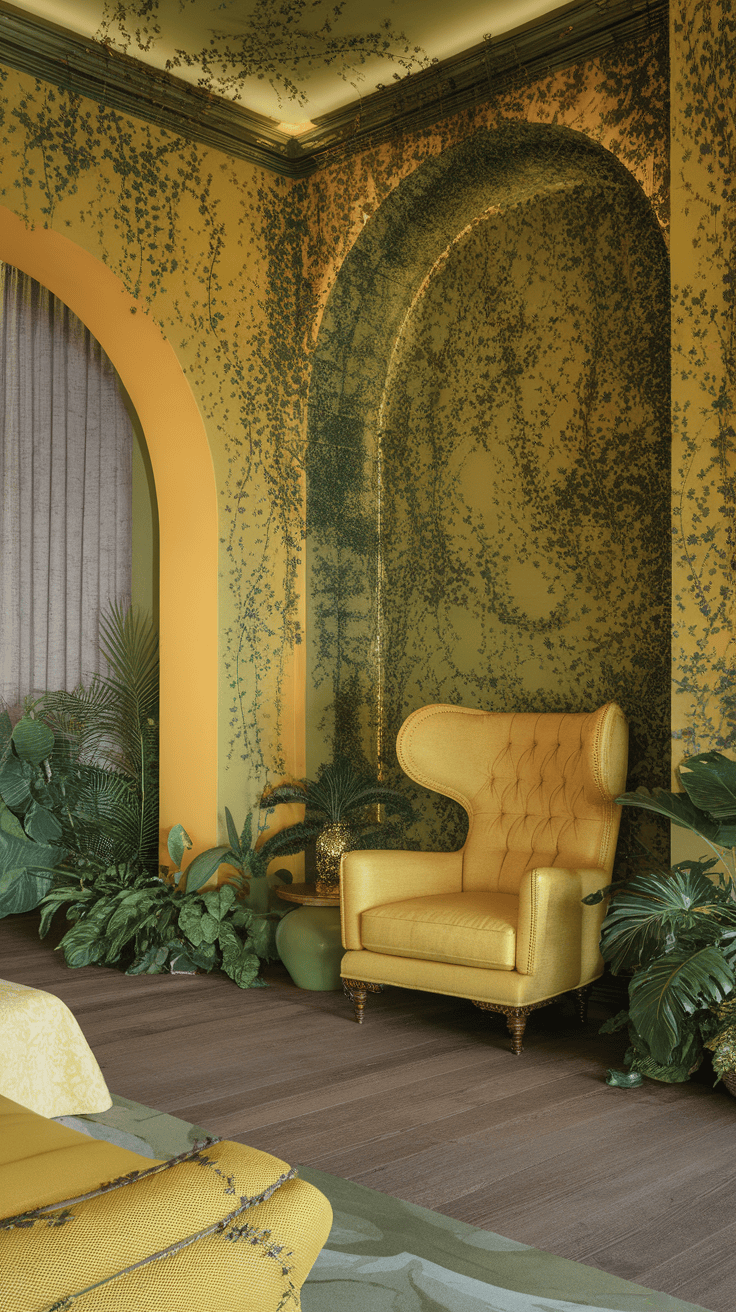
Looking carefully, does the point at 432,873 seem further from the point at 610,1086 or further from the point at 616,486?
the point at 616,486

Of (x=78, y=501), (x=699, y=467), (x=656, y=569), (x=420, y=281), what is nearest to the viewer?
(x=699, y=467)

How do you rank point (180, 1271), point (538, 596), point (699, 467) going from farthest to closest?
point (538, 596) < point (699, 467) < point (180, 1271)

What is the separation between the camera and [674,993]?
268cm

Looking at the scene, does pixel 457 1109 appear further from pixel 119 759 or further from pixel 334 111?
pixel 334 111

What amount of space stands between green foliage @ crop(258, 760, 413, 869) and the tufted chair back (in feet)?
1.37

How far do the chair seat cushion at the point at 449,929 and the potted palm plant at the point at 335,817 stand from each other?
2.27 feet

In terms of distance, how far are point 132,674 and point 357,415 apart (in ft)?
5.24

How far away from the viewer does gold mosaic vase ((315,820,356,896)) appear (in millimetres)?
4301

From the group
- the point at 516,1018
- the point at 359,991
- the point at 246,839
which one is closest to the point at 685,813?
the point at 516,1018

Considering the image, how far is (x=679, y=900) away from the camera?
2.93m

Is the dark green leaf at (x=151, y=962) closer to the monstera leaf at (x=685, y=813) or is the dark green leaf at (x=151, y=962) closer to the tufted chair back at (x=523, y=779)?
the tufted chair back at (x=523, y=779)

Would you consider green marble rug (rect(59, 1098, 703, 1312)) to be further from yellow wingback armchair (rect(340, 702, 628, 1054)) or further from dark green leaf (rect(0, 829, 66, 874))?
dark green leaf (rect(0, 829, 66, 874))

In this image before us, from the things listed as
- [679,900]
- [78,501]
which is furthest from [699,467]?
[78,501]

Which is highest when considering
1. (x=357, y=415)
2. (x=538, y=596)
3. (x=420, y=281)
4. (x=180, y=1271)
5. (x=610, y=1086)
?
(x=420, y=281)
